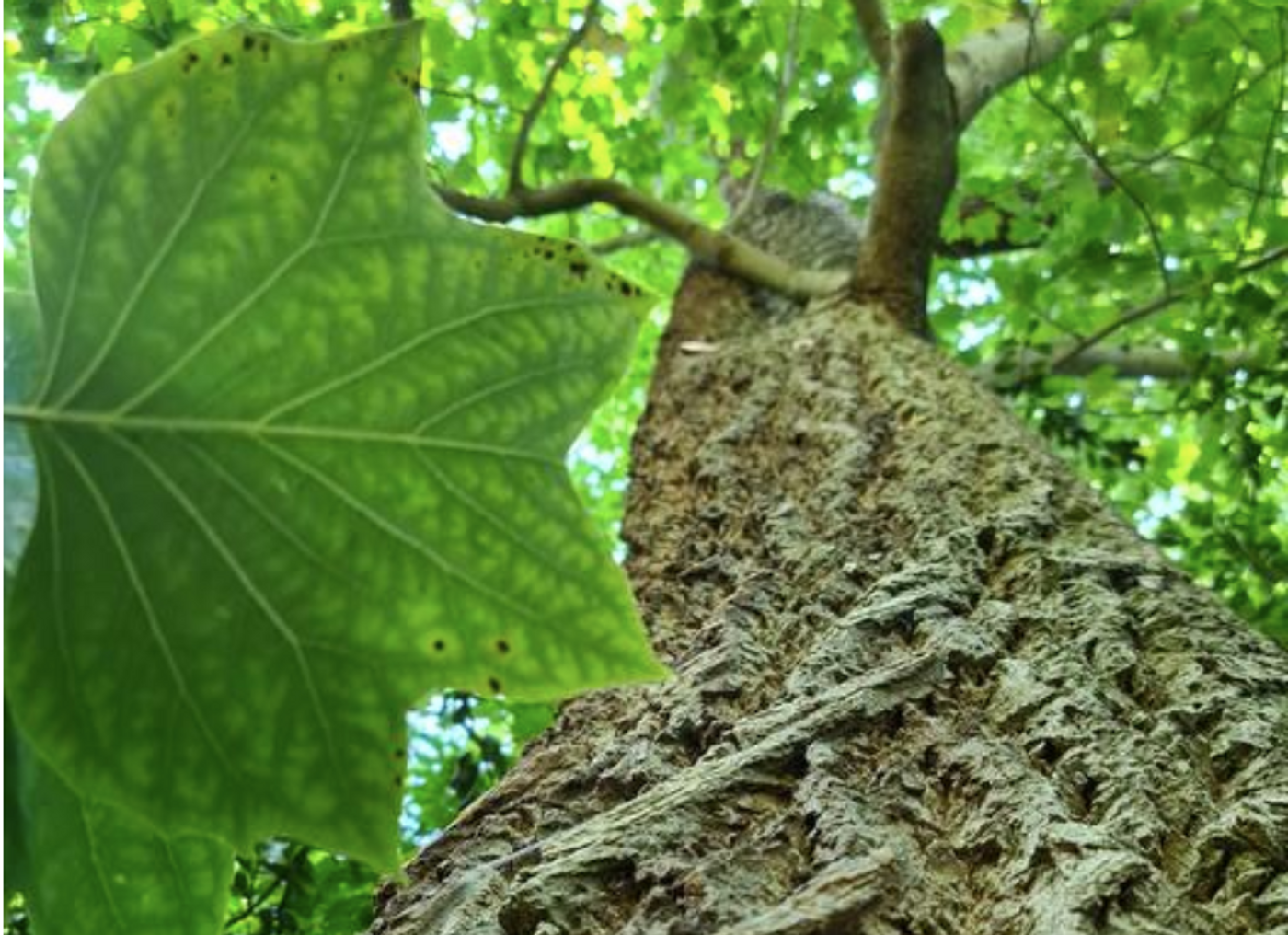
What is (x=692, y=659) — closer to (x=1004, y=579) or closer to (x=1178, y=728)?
(x=1004, y=579)

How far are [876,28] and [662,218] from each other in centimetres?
70

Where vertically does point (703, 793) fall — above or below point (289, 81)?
below

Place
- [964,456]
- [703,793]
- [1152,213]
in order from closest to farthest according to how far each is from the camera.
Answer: [703,793]
[964,456]
[1152,213]

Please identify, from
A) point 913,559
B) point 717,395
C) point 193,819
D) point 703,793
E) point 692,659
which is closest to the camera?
point 193,819

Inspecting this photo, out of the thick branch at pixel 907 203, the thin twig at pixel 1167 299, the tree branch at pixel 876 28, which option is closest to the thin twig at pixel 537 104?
the tree branch at pixel 876 28

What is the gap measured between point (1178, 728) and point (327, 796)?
684mm

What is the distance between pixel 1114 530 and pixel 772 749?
68 centimetres

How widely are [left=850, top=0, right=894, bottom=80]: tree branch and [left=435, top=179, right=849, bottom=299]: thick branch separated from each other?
0.49 m

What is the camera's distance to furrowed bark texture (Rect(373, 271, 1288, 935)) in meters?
0.85

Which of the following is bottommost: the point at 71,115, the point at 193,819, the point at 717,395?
the point at 193,819

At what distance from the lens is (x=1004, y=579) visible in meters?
1.40

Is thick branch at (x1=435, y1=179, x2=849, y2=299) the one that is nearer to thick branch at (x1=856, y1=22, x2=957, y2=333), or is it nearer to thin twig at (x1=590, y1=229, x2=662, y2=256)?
thick branch at (x1=856, y1=22, x2=957, y2=333)

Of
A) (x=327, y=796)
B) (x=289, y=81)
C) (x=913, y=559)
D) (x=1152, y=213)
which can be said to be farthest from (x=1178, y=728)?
(x=1152, y=213)

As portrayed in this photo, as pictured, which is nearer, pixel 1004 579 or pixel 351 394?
pixel 351 394
